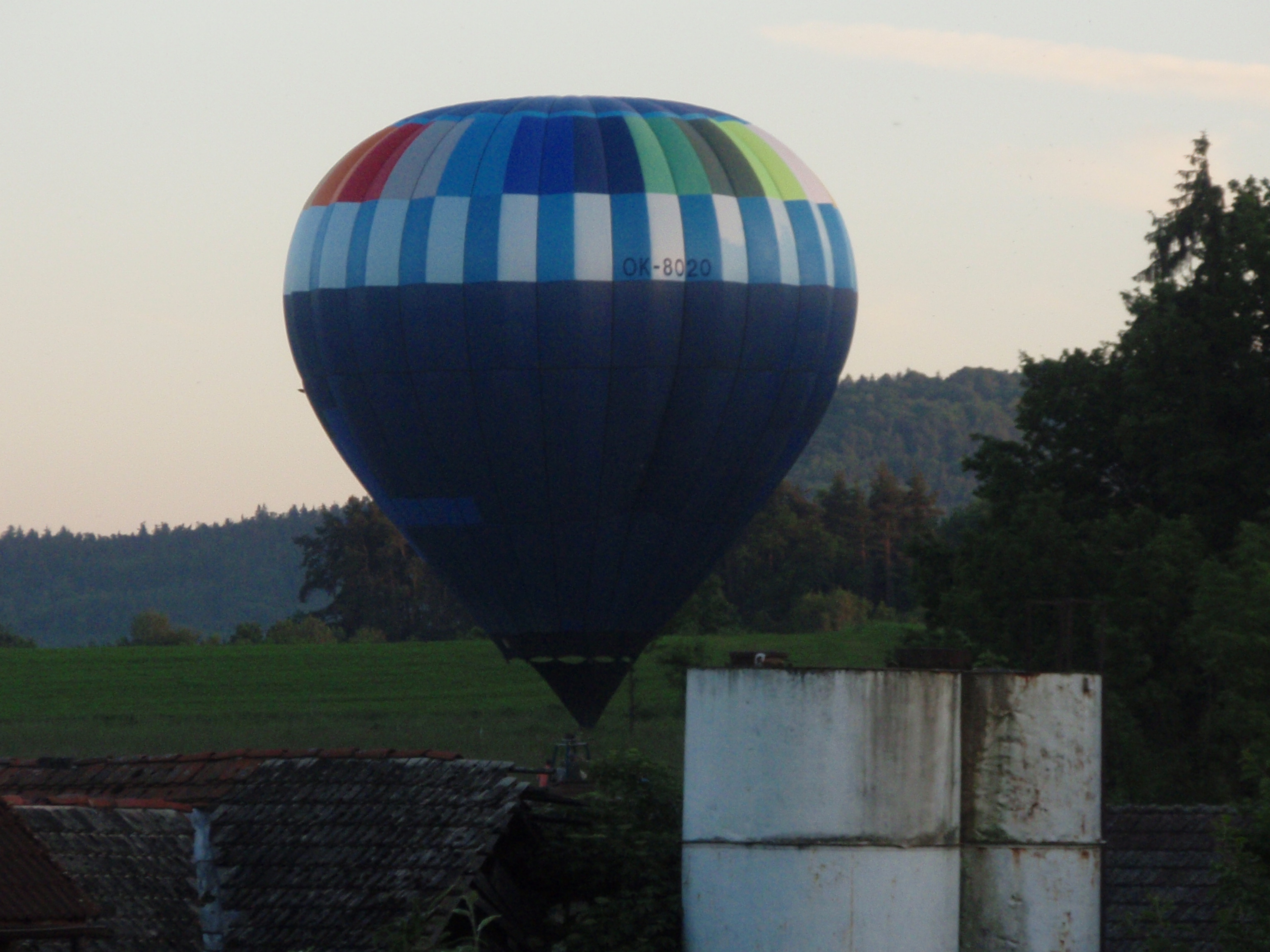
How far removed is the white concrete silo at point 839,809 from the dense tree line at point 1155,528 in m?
18.0

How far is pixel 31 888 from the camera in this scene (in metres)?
16.8

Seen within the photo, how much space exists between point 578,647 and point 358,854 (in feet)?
52.4

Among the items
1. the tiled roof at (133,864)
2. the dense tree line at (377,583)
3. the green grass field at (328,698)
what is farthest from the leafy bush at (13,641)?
the tiled roof at (133,864)

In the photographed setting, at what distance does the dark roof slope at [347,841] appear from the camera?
68.7 feet

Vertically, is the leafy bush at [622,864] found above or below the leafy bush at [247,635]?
below

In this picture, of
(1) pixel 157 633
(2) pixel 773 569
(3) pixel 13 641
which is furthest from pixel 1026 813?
(1) pixel 157 633

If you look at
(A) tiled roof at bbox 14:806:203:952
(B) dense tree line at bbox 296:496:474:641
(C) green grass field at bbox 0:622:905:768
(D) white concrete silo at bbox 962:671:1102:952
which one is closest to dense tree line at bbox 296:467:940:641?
(B) dense tree line at bbox 296:496:474:641

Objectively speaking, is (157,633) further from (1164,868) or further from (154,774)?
(1164,868)

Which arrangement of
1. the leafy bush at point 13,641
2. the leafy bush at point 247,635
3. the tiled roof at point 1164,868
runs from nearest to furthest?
the tiled roof at point 1164,868
the leafy bush at point 13,641
the leafy bush at point 247,635

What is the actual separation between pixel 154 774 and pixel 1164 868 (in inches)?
457

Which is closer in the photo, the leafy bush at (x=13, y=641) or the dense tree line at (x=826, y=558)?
the dense tree line at (x=826, y=558)

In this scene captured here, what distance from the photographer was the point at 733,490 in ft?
123

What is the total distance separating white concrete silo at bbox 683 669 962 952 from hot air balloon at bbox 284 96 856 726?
15614 millimetres

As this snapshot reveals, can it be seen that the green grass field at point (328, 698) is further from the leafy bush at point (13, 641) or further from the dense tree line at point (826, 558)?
the leafy bush at point (13, 641)
